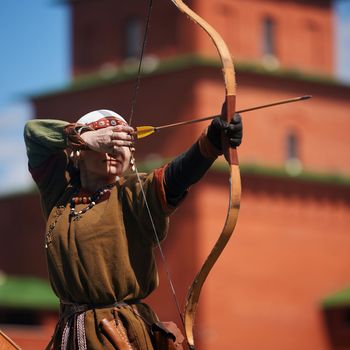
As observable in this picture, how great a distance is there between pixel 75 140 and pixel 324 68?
73.5 ft

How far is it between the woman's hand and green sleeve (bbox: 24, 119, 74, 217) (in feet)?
0.62

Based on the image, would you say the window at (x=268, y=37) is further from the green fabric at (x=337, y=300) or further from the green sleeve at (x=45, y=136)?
the green sleeve at (x=45, y=136)

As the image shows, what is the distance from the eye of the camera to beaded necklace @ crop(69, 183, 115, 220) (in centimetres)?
520

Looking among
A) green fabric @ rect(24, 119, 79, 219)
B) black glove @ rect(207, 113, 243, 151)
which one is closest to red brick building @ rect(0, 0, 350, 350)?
green fabric @ rect(24, 119, 79, 219)

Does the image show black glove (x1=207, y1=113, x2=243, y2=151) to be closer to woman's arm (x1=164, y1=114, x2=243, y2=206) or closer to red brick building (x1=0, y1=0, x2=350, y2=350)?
woman's arm (x1=164, y1=114, x2=243, y2=206)

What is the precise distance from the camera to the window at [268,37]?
2630 cm

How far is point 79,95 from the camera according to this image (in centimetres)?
2647

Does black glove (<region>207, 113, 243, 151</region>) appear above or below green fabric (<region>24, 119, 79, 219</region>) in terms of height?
above

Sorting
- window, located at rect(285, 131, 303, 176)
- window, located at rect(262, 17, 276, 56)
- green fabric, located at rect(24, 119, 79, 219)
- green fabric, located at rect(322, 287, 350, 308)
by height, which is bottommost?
green fabric, located at rect(322, 287, 350, 308)

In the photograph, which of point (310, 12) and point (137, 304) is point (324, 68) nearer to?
point (310, 12)

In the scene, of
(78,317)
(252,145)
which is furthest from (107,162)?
(252,145)

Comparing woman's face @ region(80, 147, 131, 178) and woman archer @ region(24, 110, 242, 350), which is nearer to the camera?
woman archer @ region(24, 110, 242, 350)

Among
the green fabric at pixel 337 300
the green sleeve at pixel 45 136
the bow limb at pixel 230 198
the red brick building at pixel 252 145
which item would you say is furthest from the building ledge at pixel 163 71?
the bow limb at pixel 230 198

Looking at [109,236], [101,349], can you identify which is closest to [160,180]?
[109,236]
